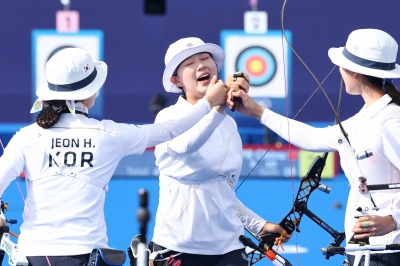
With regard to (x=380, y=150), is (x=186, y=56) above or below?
above

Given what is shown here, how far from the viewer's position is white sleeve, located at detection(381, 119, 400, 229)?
304 centimetres

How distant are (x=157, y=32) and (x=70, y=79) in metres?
8.47

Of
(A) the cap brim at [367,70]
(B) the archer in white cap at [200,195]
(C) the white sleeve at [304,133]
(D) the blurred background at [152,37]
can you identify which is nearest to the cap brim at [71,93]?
(B) the archer in white cap at [200,195]

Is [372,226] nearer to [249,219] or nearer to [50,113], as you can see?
[249,219]

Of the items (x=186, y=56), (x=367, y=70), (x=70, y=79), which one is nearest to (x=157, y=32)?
(x=186, y=56)

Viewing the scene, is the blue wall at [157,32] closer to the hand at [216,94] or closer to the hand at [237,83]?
the hand at [237,83]

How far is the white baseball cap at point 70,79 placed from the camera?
3217 mm

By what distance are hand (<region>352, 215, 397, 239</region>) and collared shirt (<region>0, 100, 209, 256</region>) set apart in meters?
0.96

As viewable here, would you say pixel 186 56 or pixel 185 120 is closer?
pixel 185 120

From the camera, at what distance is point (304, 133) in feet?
11.7

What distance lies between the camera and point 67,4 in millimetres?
11758

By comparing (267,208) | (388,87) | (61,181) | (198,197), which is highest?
(388,87)

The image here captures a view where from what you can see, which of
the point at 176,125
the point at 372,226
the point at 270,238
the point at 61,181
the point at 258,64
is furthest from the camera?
the point at 258,64

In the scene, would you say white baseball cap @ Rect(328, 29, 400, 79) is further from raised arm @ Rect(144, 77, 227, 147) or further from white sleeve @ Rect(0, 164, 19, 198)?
white sleeve @ Rect(0, 164, 19, 198)
